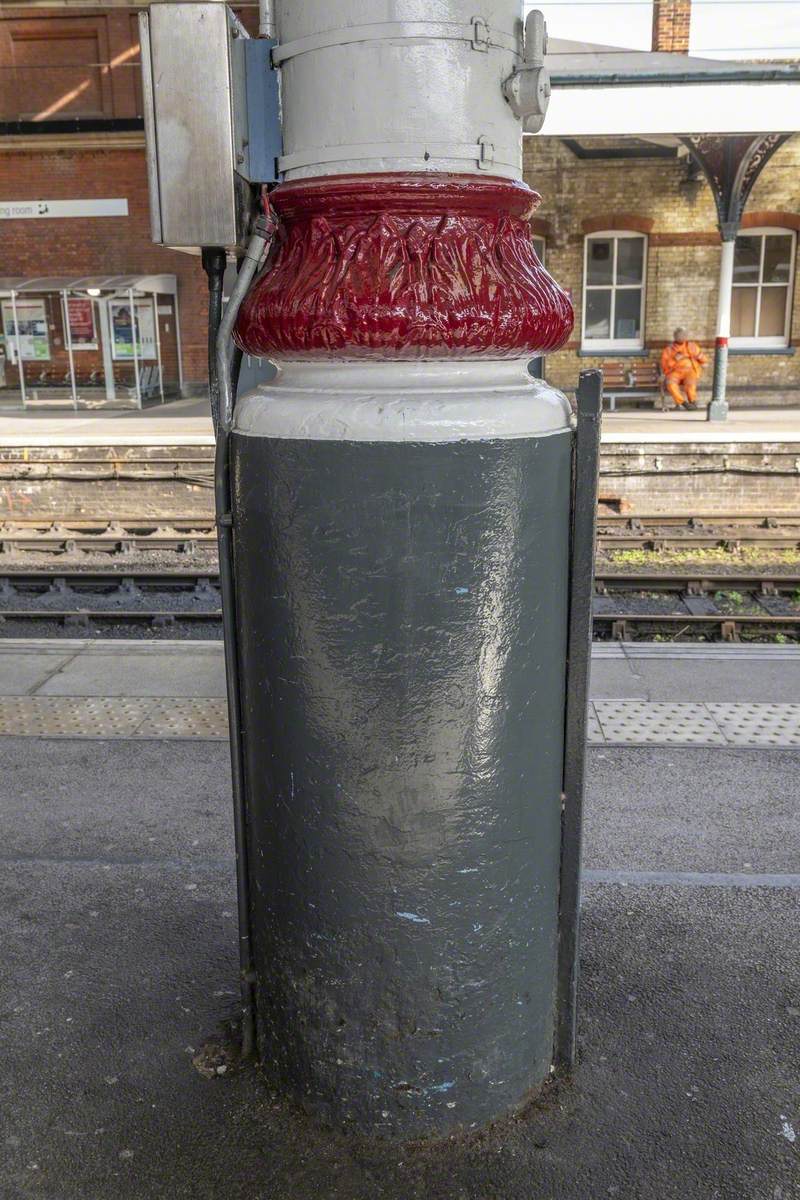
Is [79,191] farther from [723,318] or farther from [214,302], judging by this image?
[214,302]

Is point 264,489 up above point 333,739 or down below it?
above

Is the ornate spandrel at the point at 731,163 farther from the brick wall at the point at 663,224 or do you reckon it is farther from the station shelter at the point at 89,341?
the station shelter at the point at 89,341

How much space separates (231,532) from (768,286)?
20.1 meters

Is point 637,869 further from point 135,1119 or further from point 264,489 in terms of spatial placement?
point 264,489

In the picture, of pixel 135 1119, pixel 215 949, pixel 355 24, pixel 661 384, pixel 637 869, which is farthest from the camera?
pixel 661 384

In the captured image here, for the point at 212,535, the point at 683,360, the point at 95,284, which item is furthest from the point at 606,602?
the point at 95,284

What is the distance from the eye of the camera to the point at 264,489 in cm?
221

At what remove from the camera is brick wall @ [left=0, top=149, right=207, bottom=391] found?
2130 centimetres

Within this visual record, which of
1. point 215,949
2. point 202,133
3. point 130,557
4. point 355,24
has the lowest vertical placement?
point 130,557

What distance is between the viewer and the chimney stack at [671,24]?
19922mm

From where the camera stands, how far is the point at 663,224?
19.8m

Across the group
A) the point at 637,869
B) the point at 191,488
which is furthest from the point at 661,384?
the point at 637,869

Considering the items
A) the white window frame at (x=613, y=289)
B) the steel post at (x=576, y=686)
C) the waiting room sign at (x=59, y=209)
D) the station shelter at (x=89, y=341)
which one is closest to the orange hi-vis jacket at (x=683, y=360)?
the white window frame at (x=613, y=289)

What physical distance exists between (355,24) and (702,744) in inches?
153
